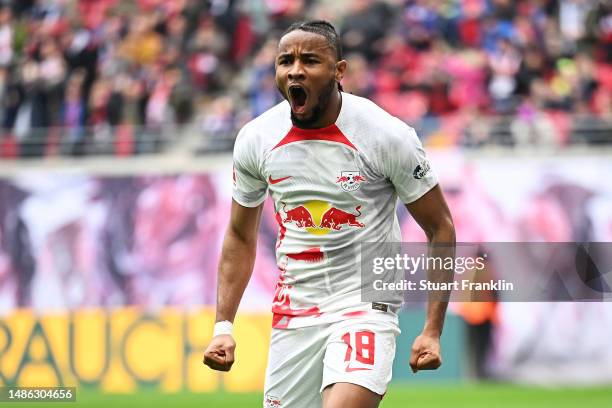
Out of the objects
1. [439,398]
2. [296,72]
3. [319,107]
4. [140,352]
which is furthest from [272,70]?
[296,72]

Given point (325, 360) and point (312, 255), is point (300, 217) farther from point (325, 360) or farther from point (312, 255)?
point (325, 360)

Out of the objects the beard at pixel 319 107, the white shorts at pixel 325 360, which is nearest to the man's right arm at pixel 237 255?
the white shorts at pixel 325 360

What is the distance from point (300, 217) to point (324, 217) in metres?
0.13

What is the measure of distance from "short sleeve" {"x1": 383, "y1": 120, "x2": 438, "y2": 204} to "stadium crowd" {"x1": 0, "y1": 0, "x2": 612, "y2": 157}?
10780 mm

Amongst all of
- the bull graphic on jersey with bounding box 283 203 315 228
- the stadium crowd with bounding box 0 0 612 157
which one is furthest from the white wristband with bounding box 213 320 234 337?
the stadium crowd with bounding box 0 0 612 157

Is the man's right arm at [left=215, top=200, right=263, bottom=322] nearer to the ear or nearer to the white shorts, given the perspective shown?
the white shorts

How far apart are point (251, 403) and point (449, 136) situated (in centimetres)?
484

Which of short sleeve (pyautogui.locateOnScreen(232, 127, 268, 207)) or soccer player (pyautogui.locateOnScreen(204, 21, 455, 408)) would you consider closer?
soccer player (pyautogui.locateOnScreen(204, 21, 455, 408))

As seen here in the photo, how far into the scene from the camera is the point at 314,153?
6223mm

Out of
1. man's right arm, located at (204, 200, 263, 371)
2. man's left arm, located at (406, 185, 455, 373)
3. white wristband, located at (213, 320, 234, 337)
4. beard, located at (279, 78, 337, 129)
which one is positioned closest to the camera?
man's left arm, located at (406, 185, 455, 373)

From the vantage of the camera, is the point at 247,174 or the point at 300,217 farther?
the point at 247,174

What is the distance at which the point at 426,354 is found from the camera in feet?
19.4

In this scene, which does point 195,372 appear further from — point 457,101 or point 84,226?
point 457,101

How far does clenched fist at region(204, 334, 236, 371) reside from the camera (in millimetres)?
6219
